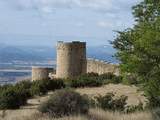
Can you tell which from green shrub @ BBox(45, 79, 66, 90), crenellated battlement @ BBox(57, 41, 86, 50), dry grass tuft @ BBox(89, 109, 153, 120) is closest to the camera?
dry grass tuft @ BBox(89, 109, 153, 120)

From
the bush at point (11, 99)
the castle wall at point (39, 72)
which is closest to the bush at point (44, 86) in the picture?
the bush at point (11, 99)

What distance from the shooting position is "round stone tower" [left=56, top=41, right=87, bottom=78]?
47.8 meters

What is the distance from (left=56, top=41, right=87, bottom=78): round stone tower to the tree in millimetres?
25469

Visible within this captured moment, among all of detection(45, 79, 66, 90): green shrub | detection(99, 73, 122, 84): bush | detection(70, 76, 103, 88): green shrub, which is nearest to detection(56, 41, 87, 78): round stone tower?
detection(99, 73, 122, 84): bush

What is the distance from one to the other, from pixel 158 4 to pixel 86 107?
13.6 feet

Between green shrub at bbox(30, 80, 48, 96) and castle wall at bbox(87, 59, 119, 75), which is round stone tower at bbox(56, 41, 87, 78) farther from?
green shrub at bbox(30, 80, 48, 96)

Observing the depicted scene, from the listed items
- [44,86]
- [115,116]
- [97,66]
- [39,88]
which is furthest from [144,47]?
[97,66]

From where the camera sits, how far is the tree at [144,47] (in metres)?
20.1

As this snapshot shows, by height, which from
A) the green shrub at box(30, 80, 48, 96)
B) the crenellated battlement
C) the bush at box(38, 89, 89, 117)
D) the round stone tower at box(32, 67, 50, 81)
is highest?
the crenellated battlement

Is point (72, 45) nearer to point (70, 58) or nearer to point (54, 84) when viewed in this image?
point (70, 58)

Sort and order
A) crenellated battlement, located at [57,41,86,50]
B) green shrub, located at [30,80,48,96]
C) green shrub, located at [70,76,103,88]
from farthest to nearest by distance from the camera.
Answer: crenellated battlement, located at [57,41,86,50]
green shrub, located at [70,76,103,88]
green shrub, located at [30,80,48,96]

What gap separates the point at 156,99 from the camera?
904 inches

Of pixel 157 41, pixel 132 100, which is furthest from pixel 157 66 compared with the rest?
pixel 132 100

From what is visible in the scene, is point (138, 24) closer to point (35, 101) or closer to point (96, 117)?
point (96, 117)
